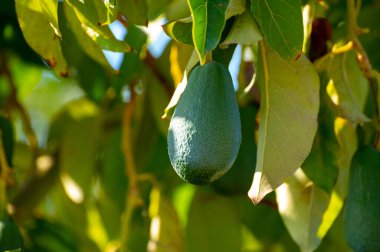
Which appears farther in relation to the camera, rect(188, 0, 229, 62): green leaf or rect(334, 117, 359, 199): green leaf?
rect(334, 117, 359, 199): green leaf

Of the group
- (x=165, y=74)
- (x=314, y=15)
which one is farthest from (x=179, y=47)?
(x=165, y=74)

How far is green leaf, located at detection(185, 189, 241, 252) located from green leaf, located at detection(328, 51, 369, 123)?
51cm

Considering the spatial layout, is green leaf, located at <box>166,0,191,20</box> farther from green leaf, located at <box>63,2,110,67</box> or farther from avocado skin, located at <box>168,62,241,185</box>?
avocado skin, located at <box>168,62,241,185</box>

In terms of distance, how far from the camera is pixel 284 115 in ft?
4.02

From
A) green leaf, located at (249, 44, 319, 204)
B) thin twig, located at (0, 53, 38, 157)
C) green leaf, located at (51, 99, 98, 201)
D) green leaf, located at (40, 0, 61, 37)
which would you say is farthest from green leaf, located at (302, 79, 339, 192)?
thin twig, located at (0, 53, 38, 157)

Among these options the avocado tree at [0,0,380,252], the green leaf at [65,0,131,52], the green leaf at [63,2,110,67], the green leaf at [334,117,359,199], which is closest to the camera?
the avocado tree at [0,0,380,252]

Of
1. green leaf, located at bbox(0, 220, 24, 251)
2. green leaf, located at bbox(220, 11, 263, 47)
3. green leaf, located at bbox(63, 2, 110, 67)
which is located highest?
green leaf, located at bbox(220, 11, 263, 47)

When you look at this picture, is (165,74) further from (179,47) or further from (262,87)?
(262,87)

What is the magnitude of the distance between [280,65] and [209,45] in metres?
0.24

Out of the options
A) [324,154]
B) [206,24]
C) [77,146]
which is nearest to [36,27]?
[206,24]

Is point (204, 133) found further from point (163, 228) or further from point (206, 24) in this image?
point (163, 228)

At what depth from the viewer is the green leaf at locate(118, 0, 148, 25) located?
1230mm

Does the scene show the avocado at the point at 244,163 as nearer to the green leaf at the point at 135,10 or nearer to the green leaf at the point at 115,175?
the green leaf at the point at 115,175

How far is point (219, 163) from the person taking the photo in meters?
0.99
